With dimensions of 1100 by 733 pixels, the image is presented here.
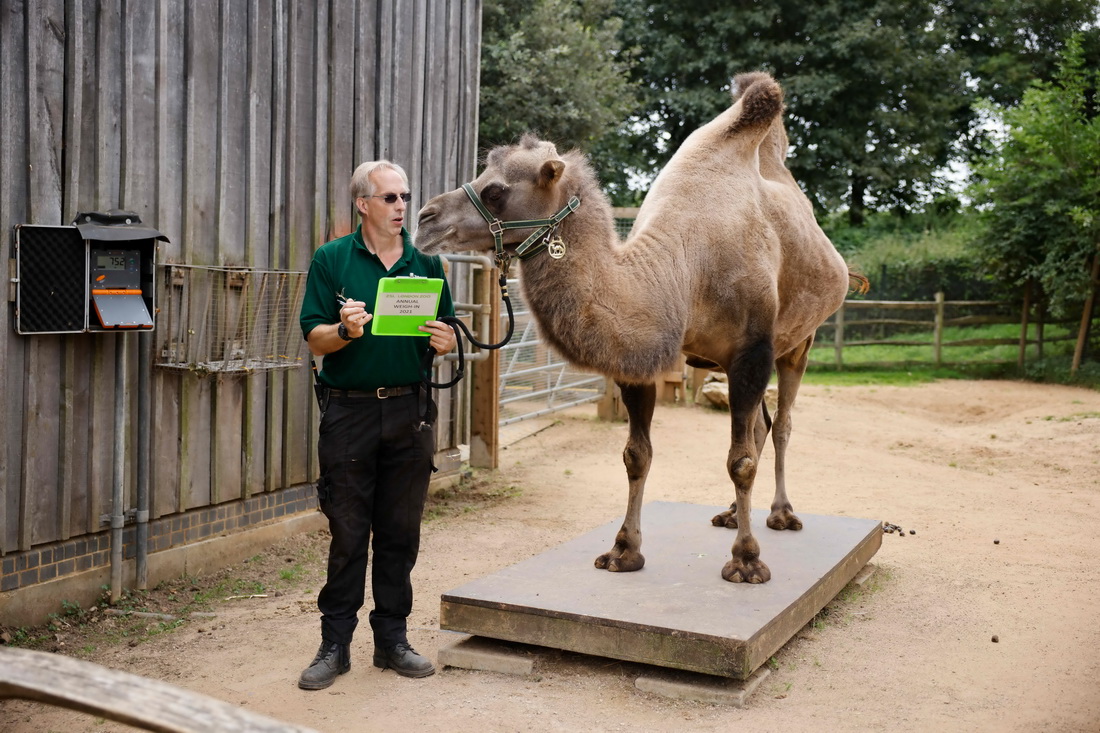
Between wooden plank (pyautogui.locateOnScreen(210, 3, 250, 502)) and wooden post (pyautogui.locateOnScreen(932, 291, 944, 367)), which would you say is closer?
wooden plank (pyautogui.locateOnScreen(210, 3, 250, 502))

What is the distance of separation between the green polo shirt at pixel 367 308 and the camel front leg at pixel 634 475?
141cm

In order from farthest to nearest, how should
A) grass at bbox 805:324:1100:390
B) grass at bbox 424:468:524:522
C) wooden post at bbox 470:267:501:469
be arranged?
grass at bbox 805:324:1100:390 → wooden post at bbox 470:267:501:469 → grass at bbox 424:468:524:522

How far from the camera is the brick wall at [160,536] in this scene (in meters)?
4.83

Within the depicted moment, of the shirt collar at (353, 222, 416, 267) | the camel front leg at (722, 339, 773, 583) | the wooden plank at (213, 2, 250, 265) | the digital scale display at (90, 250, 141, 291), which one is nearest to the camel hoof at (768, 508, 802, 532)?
the camel front leg at (722, 339, 773, 583)

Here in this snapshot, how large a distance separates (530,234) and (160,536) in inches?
112

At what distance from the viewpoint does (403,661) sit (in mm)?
4496

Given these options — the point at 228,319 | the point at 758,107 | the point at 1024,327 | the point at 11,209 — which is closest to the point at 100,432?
the point at 228,319

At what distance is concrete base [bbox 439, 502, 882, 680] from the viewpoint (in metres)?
4.27

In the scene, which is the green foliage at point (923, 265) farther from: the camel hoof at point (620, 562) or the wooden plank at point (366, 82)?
the camel hoof at point (620, 562)

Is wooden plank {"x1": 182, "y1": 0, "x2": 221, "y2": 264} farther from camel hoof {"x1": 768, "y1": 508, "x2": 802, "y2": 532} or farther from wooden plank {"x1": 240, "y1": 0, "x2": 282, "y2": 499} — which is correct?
camel hoof {"x1": 768, "y1": 508, "x2": 802, "y2": 532}

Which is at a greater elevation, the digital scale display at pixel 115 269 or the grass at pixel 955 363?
the digital scale display at pixel 115 269

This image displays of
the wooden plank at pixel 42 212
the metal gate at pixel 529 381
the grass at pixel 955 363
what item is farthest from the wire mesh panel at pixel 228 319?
the grass at pixel 955 363

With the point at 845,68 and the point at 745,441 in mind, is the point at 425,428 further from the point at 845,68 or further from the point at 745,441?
the point at 845,68

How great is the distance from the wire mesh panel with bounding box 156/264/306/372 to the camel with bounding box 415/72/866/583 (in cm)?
164
